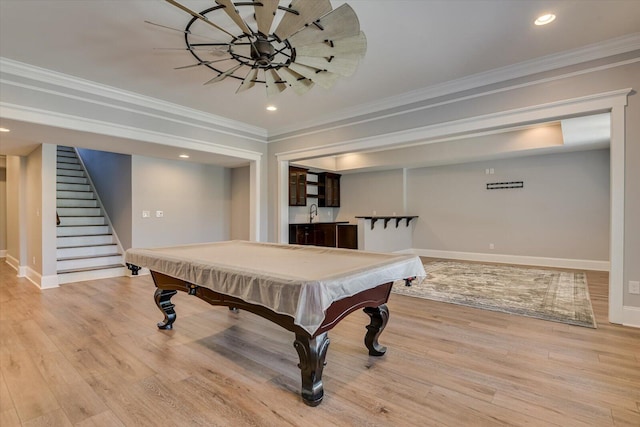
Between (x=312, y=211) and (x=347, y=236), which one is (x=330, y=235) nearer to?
(x=347, y=236)

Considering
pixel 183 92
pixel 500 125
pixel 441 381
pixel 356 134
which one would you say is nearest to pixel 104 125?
pixel 183 92

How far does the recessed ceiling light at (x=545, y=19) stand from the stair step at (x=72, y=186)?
816cm

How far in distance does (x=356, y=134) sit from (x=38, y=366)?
4.24 metres

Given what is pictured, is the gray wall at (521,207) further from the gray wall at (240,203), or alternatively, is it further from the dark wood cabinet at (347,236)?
the gray wall at (240,203)

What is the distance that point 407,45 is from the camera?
2.90m

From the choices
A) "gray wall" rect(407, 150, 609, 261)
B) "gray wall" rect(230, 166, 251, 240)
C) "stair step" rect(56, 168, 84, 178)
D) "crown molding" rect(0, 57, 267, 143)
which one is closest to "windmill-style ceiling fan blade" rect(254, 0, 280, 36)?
"crown molding" rect(0, 57, 267, 143)

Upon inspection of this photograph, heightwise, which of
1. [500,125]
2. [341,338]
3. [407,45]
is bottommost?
[341,338]

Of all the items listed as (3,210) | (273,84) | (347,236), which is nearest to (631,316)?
(273,84)

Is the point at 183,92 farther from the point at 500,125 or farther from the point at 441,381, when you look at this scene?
the point at 441,381

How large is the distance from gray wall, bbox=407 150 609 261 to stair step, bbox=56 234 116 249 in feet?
22.7

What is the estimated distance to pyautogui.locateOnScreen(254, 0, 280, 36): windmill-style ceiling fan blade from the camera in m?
1.74

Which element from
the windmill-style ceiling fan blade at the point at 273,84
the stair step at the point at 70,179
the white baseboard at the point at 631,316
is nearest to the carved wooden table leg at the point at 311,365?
the windmill-style ceiling fan blade at the point at 273,84

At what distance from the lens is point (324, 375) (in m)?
2.11

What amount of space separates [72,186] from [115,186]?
1.53m
